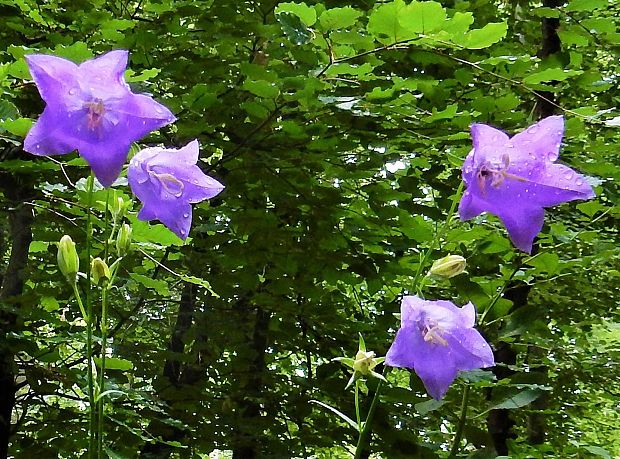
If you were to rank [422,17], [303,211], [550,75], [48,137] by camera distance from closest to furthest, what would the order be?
[48,137]
[422,17]
[550,75]
[303,211]

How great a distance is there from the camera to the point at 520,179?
0.69 m

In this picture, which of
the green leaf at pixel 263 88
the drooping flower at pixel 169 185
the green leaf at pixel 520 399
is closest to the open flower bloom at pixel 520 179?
the drooping flower at pixel 169 185

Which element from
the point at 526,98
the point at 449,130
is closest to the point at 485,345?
the point at 449,130

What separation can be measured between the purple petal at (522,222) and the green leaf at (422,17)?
0.46 metres

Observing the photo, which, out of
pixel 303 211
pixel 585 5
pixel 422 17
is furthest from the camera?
pixel 303 211

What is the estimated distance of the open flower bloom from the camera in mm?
652

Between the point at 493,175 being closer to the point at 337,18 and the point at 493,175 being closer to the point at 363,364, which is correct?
the point at 363,364

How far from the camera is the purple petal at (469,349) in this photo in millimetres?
707

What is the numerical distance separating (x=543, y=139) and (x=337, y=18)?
550 millimetres

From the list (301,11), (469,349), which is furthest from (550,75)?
(469,349)

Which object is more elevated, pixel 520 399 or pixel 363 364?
pixel 363 364

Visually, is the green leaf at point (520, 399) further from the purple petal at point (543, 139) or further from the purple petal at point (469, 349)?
the purple petal at point (543, 139)

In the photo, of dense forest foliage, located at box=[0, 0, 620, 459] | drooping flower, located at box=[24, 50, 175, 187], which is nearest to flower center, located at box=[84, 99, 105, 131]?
drooping flower, located at box=[24, 50, 175, 187]

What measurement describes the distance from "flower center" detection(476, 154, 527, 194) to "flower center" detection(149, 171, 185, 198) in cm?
31
